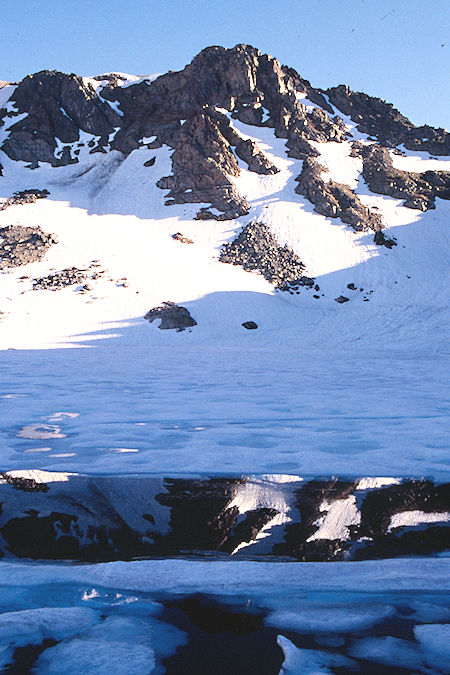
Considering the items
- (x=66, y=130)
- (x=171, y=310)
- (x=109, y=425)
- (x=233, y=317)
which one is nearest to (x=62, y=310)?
(x=171, y=310)

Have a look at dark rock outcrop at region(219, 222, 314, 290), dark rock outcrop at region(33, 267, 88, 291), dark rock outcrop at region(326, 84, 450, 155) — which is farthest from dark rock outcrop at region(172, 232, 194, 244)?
dark rock outcrop at region(326, 84, 450, 155)

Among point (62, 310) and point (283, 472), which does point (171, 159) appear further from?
point (283, 472)

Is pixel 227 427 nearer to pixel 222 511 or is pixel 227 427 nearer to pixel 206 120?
pixel 222 511

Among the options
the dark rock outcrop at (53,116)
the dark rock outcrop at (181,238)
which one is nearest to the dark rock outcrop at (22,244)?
the dark rock outcrop at (181,238)

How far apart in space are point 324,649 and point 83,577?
2.73 feet

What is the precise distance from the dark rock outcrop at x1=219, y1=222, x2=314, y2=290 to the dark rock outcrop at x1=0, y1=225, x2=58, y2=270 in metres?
12.3

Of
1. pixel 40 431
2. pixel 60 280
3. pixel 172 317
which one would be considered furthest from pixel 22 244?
pixel 40 431

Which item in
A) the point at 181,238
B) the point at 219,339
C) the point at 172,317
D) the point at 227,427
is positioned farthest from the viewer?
the point at 181,238

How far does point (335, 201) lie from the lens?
117 feet

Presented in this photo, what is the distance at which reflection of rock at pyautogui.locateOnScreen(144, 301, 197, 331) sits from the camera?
22.4 m

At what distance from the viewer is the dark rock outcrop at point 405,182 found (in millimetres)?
37594

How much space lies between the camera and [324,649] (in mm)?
1137

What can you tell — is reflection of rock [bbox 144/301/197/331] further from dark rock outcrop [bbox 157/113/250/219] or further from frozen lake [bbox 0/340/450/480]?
frozen lake [bbox 0/340/450/480]

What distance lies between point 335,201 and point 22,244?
952 inches
